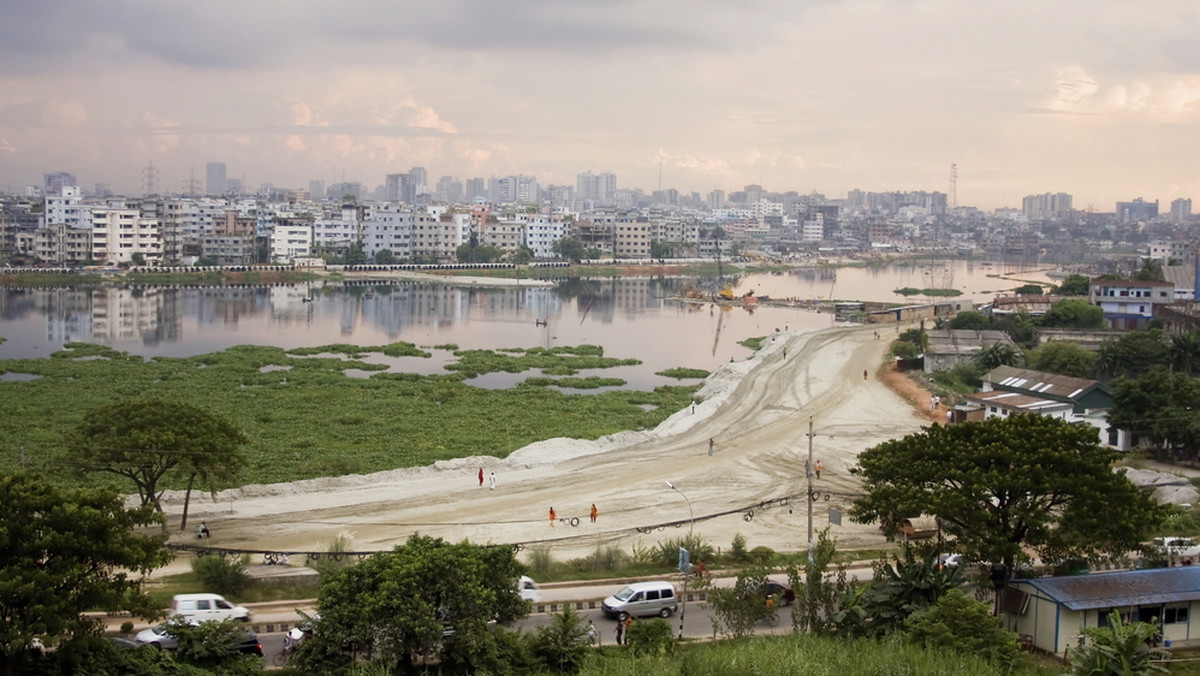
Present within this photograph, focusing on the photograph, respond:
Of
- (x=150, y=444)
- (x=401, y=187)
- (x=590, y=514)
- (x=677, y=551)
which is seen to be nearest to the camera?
(x=677, y=551)

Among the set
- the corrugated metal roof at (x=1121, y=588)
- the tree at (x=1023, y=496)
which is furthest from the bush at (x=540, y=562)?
the corrugated metal roof at (x=1121, y=588)

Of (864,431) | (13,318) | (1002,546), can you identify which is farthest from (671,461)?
(13,318)

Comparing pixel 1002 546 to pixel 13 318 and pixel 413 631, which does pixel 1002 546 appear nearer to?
pixel 413 631

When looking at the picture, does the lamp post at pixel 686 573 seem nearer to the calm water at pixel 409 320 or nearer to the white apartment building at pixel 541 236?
the calm water at pixel 409 320

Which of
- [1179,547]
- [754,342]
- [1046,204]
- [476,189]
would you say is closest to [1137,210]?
[1046,204]

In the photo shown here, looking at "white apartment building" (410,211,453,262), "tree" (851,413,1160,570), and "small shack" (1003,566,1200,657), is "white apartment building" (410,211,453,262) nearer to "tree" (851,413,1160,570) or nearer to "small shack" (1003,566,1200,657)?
"tree" (851,413,1160,570)

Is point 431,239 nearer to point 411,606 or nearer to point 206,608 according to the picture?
point 206,608
